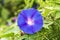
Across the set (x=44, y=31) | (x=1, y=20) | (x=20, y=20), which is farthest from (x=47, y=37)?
(x=1, y=20)

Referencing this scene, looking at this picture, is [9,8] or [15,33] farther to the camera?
[9,8]

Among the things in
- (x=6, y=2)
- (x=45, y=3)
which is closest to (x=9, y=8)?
(x=6, y=2)

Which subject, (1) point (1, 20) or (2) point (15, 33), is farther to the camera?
(1) point (1, 20)

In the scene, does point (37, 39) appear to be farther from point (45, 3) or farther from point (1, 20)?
point (1, 20)

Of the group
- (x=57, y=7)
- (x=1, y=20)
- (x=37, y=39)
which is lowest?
(x=37, y=39)

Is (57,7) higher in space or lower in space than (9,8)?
lower

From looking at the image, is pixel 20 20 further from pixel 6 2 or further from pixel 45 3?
pixel 6 2
